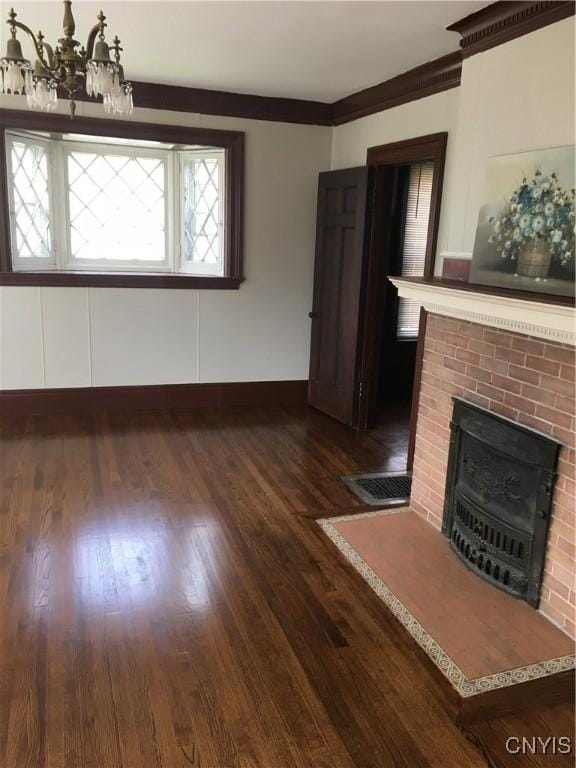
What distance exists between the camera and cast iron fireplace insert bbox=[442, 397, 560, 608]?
2482 mm

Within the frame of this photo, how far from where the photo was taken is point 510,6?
266cm

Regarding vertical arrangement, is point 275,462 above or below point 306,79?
below

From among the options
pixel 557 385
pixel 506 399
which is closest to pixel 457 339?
pixel 506 399

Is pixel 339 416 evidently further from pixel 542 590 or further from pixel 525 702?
pixel 525 702

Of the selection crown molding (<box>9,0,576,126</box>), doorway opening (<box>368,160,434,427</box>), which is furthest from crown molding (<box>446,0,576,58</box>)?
doorway opening (<box>368,160,434,427</box>)

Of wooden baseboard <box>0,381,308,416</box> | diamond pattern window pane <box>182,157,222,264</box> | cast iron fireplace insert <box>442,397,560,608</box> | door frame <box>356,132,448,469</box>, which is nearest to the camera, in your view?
cast iron fireplace insert <box>442,397,560,608</box>

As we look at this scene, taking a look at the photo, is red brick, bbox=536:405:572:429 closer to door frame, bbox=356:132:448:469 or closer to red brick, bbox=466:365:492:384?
red brick, bbox=466:365:492:384

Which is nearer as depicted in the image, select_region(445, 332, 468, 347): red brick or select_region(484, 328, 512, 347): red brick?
select_region(484, 328, 512, 347): red brick

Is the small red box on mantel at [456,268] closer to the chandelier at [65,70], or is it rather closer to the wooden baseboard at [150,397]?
the chandelier at [65,70]

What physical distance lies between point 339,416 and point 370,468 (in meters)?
0.97

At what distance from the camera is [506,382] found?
270cm

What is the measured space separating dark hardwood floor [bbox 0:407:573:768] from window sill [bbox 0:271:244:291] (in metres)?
1.45

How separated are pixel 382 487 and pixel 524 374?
147 cm

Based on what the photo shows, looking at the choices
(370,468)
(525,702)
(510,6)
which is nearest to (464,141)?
(510,6)
